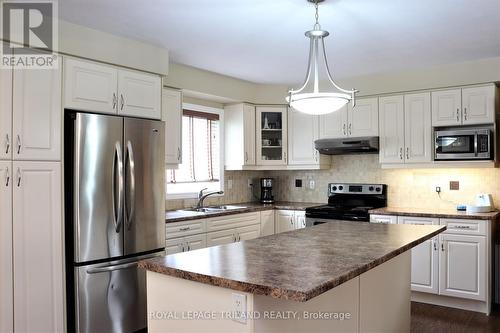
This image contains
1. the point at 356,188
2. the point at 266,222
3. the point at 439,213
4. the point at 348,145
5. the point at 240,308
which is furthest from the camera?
the point at 356,188

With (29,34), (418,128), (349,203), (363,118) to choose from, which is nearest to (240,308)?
(29,34)

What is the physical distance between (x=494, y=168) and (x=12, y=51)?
446cm

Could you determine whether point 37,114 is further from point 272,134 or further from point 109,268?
point 272,134

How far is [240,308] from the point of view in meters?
1.63

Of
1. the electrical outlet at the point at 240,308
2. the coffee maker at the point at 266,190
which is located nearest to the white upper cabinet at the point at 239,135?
the coffee maker at the point at 266,190

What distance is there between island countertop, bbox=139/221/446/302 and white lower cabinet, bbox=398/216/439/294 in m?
1.39

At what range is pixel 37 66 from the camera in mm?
2793

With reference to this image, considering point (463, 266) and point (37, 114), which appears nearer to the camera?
point (37, 114)

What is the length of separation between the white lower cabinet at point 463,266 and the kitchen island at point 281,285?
5.05 feet

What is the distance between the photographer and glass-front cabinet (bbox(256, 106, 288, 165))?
5.31 m

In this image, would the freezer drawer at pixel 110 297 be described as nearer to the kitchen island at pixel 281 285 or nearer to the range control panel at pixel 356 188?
the kitchen island at pixel 281 285

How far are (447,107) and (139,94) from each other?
3.06m

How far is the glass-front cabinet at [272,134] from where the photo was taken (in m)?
5.31

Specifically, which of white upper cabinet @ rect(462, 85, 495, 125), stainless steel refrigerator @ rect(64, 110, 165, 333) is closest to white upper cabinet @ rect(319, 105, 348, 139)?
white upper cabinet @ rect(462, 85, 495, 125)
